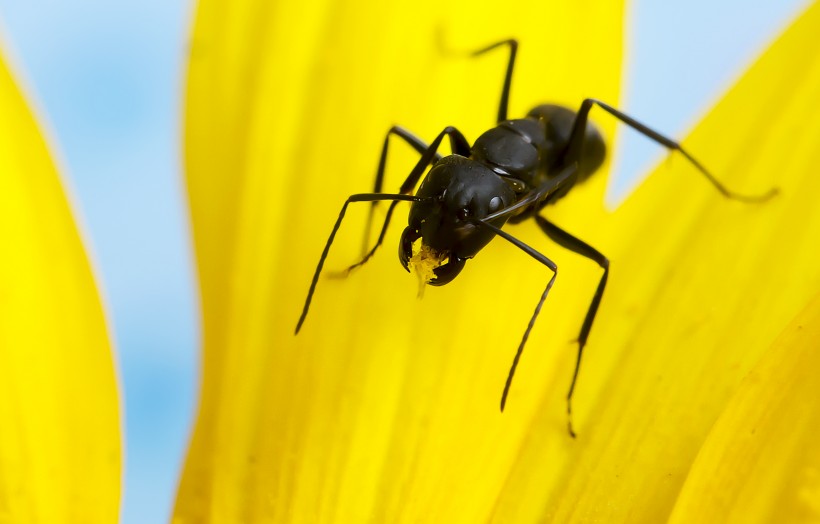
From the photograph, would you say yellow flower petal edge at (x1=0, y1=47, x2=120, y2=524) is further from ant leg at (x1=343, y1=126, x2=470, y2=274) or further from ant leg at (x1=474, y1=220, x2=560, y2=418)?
ant leg at (x1=474, y1=220, x2=560, y2=418)

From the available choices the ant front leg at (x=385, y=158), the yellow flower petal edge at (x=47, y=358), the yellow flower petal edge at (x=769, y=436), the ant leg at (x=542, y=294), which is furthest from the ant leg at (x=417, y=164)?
the yellow flower petal edge at (x=769, y=436)

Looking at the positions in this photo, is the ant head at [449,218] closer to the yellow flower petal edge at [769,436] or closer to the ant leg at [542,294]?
the ant leg at [542,294]

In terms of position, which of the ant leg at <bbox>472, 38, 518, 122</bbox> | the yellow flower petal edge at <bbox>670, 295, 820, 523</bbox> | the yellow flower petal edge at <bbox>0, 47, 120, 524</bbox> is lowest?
the yellow flower petal edge at <bbox>0, 47, 120, 524</bbox>

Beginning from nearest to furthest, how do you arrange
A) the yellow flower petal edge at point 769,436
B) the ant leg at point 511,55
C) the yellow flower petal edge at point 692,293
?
the yellow flower petal edge at point 769,436
the yellow flower petal edge at point 692,293
the ant leg at point 511,55

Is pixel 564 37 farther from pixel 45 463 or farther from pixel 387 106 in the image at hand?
pixel 45 463

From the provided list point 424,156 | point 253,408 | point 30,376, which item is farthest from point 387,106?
point 30,376

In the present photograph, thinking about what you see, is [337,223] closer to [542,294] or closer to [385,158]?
[385,158]

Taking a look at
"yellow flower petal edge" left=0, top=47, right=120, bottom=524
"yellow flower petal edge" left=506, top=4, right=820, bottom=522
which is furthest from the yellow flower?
"yellow flower petal edge" left=0, top=47, right=120, bottom=524
